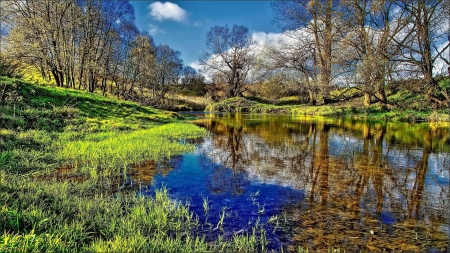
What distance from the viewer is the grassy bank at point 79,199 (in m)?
2.81

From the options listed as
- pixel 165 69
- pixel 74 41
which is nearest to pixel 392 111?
pixel 74 41

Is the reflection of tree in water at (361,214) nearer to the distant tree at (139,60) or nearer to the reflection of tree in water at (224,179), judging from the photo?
the reflection of tree in water at (224,179)

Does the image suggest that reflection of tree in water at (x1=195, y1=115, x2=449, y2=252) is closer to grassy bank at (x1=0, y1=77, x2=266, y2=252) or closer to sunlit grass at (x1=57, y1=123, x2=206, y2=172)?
grassy bank at (x1=0, y1=77, x2=266, y2=252)

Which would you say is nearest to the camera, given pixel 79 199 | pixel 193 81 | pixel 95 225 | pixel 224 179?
pixel 95 225

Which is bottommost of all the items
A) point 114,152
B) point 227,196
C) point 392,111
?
point 227,196

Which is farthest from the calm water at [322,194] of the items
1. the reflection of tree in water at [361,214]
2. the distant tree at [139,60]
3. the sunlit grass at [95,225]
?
the distant tree at [139,60]

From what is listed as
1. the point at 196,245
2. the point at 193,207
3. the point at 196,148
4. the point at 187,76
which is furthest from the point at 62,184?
the point at 187,76

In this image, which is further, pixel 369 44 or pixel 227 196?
pixel 369 44

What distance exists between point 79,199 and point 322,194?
13.3ft

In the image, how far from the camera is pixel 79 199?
13.2 feet

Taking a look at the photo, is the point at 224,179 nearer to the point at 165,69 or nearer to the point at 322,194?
the point at 322,194

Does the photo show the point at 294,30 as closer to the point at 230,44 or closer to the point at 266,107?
the point at 266,107

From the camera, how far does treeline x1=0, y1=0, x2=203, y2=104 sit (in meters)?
17.8

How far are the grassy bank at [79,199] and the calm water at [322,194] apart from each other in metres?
0.38
